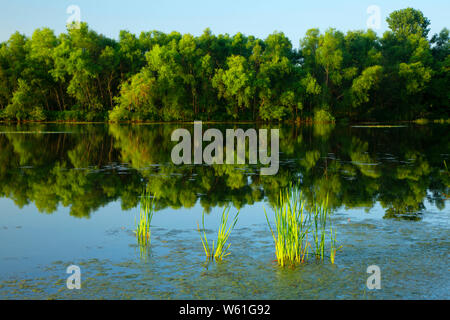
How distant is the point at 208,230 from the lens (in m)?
10.4

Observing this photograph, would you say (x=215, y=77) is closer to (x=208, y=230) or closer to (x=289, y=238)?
(x=208, y=230)

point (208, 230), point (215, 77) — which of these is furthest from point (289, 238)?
point (215, 77)

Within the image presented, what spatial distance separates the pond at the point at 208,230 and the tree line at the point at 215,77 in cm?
5266

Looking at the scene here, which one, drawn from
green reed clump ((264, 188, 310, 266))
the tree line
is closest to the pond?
green reed clump ((264, 188, 310, 266))

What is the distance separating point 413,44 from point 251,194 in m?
80.0

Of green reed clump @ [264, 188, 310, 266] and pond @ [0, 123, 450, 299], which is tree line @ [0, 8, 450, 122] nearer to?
pond @ [0, 123, 450, 299]

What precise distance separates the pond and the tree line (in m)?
52.7

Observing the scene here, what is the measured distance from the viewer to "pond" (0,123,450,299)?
7125 millimetres

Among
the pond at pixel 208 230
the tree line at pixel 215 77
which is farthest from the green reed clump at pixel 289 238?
the tree line at pixel 215 77

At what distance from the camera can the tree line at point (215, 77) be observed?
7250cm

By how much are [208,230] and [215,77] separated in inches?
2547
